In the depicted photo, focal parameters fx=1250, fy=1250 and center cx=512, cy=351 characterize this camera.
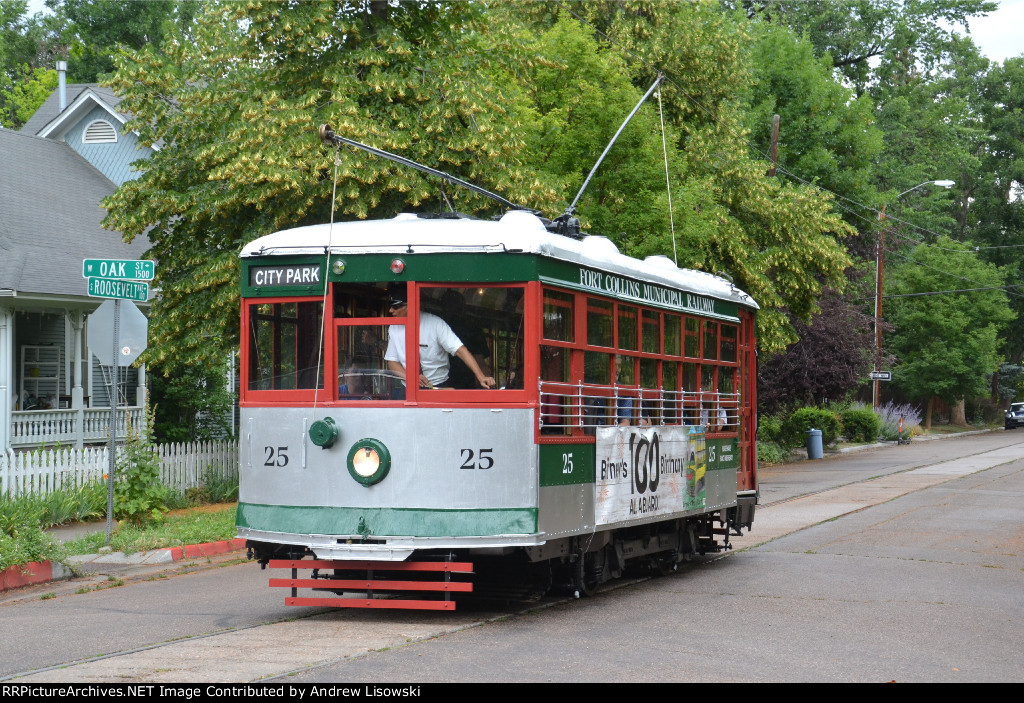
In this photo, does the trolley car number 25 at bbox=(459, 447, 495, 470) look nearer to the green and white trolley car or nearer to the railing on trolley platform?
the green and white trolley car

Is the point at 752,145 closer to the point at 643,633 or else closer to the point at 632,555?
the point at 632,555

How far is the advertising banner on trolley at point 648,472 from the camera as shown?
36.7 feet

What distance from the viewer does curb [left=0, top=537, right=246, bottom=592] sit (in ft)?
41.9

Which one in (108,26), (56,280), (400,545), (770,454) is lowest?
(770,454)

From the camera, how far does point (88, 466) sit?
19797 mm

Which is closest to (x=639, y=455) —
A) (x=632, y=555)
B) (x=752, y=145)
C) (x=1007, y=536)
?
(x=632, y=555)

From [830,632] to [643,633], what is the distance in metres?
1.53

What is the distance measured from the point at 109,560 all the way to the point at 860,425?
38.0 m

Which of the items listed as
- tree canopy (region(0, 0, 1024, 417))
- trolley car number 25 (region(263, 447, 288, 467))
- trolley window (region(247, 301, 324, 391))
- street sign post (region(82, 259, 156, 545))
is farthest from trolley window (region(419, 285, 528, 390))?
street sign post (region(82, 259, 156, 545))

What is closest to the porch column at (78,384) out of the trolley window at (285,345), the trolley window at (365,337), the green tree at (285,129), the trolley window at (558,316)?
the green tree at (285,129)

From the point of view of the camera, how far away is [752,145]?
37.0 metres

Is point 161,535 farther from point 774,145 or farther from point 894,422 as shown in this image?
point 894,422

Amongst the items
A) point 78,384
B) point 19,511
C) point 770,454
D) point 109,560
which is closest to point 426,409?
point 109,560

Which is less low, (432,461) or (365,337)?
(365,337)
